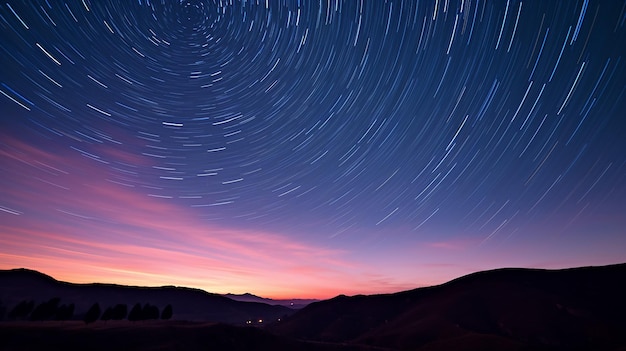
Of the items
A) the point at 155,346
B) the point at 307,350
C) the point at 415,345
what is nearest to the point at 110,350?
the point at 155,346

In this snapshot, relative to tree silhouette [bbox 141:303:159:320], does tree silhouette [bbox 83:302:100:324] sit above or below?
below

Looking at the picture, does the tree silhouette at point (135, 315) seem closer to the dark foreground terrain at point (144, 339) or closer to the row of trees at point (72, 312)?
the row of trees at point (72, 312)

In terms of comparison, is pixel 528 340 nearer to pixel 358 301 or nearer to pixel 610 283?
pixel 610 283

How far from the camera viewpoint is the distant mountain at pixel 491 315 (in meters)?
83.9

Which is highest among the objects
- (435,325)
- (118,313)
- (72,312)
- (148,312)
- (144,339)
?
(435,325)

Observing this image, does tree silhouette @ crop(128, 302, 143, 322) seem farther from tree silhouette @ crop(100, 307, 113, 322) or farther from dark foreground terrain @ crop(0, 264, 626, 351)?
tree silhouette @ crop(100, 307, 113, 322)

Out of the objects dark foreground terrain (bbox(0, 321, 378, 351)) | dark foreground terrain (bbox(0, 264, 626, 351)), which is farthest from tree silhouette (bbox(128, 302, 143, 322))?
dark foreground terrain (bbox(0, 321, 378, 351))

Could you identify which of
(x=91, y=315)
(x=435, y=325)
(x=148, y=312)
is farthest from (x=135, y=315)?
(x=435, y=325)

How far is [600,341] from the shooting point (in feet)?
265

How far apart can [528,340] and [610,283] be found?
68.0 meters

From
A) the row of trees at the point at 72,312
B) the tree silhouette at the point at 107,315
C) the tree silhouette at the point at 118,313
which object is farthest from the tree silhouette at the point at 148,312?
the tree silhouette at the point at 107,315

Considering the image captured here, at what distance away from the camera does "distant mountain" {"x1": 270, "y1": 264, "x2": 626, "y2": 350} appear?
275 ft

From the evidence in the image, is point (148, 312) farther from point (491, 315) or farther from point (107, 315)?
point (491, 315)

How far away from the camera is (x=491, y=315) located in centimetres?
10719
